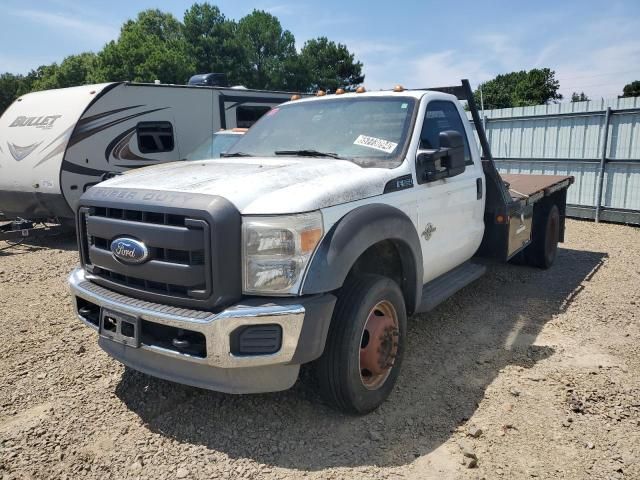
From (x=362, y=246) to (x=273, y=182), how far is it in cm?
63

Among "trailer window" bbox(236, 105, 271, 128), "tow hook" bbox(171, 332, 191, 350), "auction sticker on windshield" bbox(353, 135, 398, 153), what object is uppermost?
"trailer window" bbox(236, 105, 271, 128)

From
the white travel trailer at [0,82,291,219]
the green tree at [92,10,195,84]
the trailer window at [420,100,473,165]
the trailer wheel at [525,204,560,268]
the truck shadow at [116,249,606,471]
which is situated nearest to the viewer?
the truck shadow at [116,249,606,471]

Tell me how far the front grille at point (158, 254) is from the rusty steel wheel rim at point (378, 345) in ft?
3.50

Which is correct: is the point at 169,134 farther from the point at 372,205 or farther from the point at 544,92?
the point at 544,92

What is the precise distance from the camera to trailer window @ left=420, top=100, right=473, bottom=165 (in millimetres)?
3997

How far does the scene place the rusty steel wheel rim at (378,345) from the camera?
319 centimetres

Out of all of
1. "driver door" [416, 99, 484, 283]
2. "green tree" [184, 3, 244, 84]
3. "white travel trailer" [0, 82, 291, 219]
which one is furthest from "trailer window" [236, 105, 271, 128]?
"green tree" [184, 3, 244, 84]

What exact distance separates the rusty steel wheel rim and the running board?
49 centimetres

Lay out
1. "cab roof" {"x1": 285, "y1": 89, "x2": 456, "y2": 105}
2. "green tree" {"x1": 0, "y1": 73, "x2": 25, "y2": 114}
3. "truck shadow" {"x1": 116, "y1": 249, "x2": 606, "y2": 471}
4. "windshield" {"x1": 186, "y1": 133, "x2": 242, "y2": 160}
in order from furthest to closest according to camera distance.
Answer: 1. "green tree" {"x1": 0, "y1": 73, "x2": 25, "y2": 114}
2. "windshield" {"x1": 186, "y1": 133, "x2": 242, "y2": 160}
3. "cab roof" {"x1": 285, "y1": 89, "x2": 456, "y2": 105}
4. "truck shadow" {"x1": 116, "y1": 249, "x2": 606, "y2": 471}

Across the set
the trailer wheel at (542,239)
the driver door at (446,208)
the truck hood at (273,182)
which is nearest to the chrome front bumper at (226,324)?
the truck hood at (273,182)

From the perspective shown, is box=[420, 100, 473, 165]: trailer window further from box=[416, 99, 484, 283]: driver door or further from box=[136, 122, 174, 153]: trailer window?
box=[136, 122, 174, 153]: trailer window

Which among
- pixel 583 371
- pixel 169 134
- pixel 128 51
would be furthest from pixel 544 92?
Result: pixel 583 371

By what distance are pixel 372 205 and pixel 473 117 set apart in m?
2.42

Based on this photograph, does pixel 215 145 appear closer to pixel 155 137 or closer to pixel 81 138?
pixel 155 137
